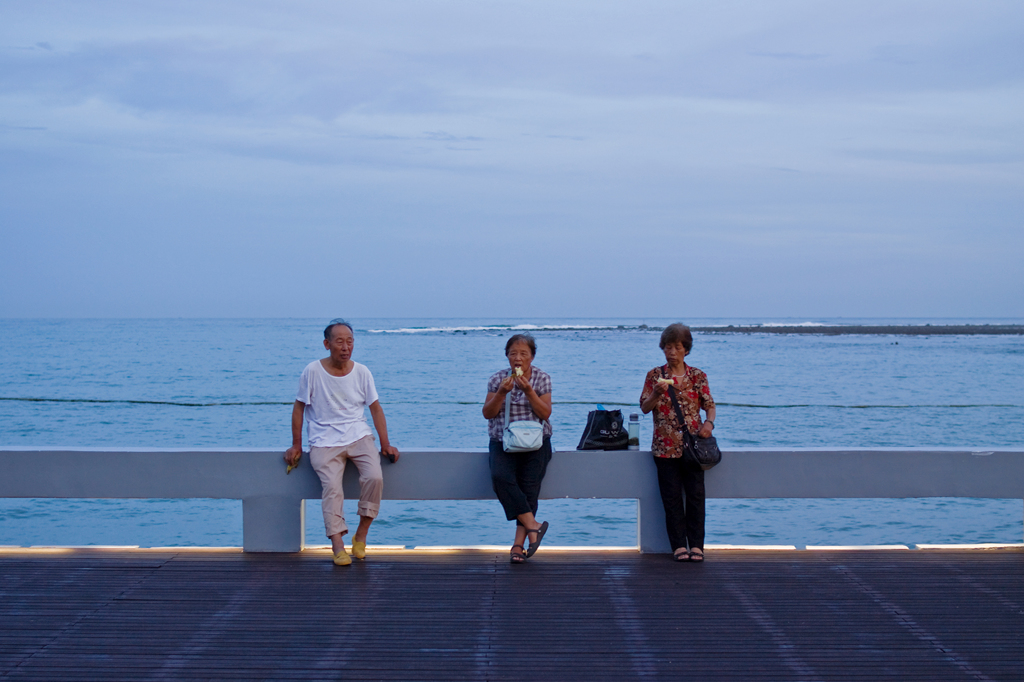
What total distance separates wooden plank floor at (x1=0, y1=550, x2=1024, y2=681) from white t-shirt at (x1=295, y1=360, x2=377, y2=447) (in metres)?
0.72

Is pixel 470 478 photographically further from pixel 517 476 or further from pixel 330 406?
pixel 330 406

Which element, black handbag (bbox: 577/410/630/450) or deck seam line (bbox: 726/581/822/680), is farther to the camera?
black handbag (bbox: 577/410/630/450)

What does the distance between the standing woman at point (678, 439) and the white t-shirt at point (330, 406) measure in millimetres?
1685

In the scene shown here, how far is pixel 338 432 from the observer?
185 inches

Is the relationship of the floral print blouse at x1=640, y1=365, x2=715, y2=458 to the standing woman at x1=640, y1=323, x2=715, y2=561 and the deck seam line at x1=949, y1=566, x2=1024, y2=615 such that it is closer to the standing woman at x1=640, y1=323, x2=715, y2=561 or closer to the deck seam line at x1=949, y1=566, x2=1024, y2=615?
the standing woman at x1=640, y1=323, x2=715, y2=561

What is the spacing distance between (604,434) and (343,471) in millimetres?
1589

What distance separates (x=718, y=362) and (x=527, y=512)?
140ft

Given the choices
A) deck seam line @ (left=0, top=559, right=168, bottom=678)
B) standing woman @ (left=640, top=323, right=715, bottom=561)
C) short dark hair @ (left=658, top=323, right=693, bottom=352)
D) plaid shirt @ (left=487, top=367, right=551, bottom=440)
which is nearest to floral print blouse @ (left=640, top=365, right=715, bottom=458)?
standing woman @ (left=640, top=323, right=715, bottom=561)

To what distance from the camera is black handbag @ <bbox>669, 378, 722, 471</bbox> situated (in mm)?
Result: 4559

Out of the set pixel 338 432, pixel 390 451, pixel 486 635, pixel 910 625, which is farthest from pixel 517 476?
pixel 910 625

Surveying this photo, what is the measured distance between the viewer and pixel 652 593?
4.07 m

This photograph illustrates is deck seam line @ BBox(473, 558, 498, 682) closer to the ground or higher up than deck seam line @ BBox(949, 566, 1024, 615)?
closer to the ground

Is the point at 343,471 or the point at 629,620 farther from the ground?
the point at 343,471

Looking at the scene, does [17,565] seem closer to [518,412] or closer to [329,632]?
[329,632]
